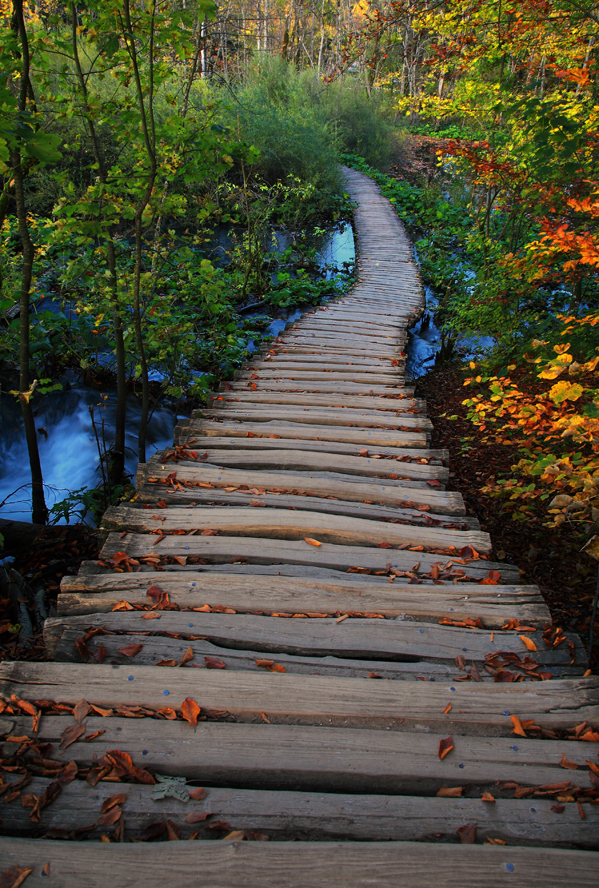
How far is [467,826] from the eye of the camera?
3.89 ft

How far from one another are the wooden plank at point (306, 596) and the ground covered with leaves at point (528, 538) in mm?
951

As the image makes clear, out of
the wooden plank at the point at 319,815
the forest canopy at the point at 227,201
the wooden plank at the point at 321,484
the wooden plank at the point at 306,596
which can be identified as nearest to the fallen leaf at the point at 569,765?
the wooden plank at the point at 319,815

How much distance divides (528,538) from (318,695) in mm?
2763

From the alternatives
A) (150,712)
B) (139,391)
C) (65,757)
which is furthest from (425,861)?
(139,391)

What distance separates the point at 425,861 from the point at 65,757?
3.01 ft

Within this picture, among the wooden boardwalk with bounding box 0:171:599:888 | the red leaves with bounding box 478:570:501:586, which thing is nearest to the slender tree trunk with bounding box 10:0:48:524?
the wooden boardwalk with bounding box 0:171:599:888

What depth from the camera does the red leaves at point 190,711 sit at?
1.39m

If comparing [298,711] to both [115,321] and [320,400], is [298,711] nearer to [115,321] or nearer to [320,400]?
[320,400]

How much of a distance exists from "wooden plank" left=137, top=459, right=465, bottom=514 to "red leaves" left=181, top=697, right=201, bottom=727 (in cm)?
146

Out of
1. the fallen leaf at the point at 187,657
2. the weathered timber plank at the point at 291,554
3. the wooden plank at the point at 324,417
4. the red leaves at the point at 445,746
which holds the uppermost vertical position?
the red leaves at the point at 445,746

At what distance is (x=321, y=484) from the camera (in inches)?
112

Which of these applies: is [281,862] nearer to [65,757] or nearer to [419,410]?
[65,757]

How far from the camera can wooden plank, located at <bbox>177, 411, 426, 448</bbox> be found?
3553 mm

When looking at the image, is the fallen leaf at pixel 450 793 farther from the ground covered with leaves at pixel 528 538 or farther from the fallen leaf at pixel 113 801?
the ground covered with leaves at pixel 528 538
